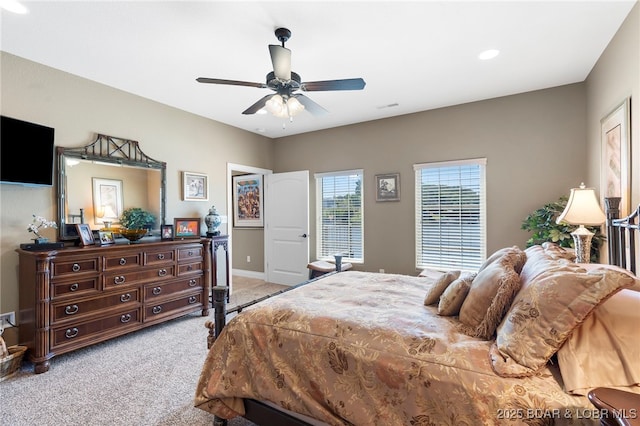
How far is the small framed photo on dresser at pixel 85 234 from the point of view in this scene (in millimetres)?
3025

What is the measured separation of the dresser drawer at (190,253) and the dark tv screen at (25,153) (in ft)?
4.72

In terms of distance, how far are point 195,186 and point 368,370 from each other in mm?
3854

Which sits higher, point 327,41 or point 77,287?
point 327,41

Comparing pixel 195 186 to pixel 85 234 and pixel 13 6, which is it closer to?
pixel 85 234

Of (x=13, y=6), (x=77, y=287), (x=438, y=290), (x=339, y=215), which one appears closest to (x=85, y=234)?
(x=77, y=287)

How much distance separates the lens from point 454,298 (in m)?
1.71

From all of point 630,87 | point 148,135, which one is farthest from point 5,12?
point 630,87

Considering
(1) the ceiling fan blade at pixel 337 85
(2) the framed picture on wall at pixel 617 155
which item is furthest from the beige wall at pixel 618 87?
(1) the ceiling fan blade at pixel 337 85

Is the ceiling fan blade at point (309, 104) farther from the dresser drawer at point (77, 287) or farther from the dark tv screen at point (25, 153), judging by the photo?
the dresser drawer at point (77, 287)

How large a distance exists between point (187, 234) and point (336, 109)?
2768 mm

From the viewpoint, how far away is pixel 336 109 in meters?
4.37

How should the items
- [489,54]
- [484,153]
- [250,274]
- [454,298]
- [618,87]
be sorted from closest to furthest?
[454,298]
[618,87]
[489,54]
[484,153]
[250,274]

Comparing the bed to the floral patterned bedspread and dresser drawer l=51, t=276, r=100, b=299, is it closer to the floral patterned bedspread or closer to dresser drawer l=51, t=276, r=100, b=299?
the floral patterned bedspread

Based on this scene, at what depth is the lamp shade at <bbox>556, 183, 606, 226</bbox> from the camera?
2.27 m
